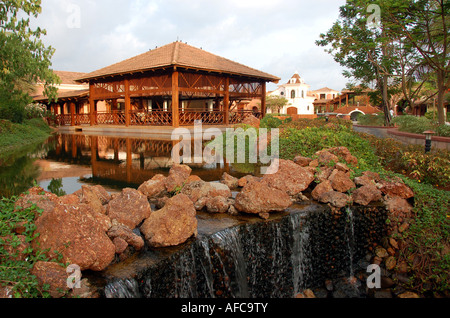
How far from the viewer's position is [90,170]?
9703 mm

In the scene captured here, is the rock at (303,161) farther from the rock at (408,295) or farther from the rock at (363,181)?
the rock at (408,295)

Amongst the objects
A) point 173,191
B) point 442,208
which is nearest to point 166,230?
point 173,191

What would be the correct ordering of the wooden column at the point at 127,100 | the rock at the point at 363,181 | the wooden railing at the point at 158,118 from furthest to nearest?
the wooden column at the point at 127,100
the wooden railing at the point at 158,118
the rock at the point at 363,181

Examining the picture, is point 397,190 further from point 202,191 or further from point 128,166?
point 128,166

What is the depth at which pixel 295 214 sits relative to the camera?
5.74 meters

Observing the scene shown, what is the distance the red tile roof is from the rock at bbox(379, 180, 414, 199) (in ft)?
48.4

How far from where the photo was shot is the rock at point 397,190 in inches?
255

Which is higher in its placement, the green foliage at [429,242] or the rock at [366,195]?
the rock at [366,195]

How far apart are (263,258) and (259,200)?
967 millimetres

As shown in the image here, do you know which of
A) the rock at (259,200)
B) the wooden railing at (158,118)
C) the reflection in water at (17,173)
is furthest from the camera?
the wooden railing at (158,118)

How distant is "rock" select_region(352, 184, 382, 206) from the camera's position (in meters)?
6.22

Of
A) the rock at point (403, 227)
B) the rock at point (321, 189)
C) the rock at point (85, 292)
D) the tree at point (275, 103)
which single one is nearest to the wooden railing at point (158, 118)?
the rock at point (321, 189)

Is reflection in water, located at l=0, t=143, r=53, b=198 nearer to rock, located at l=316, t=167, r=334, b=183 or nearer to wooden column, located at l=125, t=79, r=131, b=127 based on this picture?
rock, located at l=316, t=167, r=334, b=183

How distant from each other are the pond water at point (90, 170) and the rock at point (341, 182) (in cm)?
284
